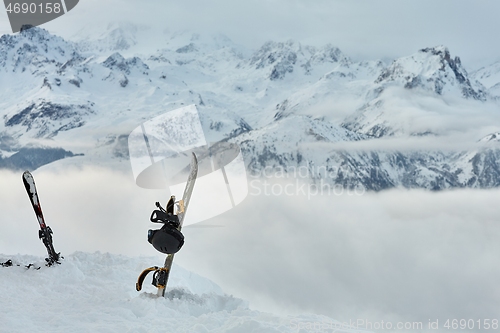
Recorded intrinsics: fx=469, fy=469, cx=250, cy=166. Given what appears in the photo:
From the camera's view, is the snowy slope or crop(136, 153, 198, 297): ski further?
crop(136, 153, 198, 297): ski

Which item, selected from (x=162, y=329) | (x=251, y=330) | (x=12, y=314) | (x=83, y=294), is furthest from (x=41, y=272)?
(x=251, y=330)

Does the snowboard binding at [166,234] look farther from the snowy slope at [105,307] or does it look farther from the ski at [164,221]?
the snowy slope at [105,307]

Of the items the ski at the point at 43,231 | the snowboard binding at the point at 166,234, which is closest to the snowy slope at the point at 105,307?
the ski at the point at 43,231

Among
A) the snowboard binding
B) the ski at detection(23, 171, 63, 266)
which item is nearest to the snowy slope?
the ski at detection(23, 171, 63, 266)

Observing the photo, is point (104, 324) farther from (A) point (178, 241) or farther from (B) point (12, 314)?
(A) point (178, 241)

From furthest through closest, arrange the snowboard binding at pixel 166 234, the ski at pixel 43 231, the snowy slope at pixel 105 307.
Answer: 1. the ski at pixel 43 231
2. the snowboard binding at pixel 166 234
3. the snowy slope at pixel 105 307

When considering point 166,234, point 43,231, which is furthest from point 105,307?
point 43,231

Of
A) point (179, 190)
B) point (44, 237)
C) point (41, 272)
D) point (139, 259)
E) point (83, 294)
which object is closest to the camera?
point (83, 294)

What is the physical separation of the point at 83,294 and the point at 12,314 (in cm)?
253

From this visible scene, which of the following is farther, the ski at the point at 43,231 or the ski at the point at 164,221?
the ski at the point at 43,231

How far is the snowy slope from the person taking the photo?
35.3ft

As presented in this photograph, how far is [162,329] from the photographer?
A: 1095cm

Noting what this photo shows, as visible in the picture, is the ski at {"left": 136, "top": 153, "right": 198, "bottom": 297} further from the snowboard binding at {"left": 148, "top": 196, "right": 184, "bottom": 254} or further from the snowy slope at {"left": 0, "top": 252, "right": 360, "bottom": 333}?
the snowy slope at {"left": 0, "top": 252, "right": 360, "bottom": 333}

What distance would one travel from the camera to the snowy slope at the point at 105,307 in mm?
10758
